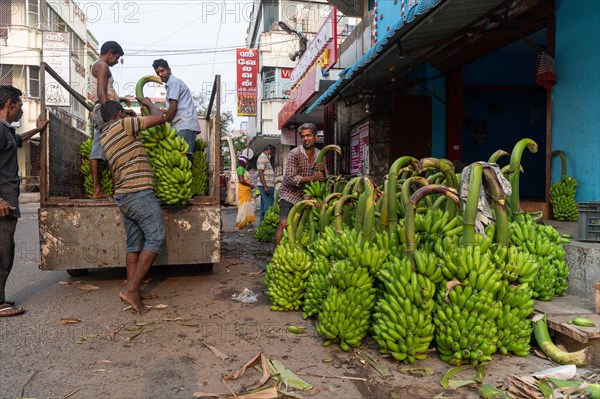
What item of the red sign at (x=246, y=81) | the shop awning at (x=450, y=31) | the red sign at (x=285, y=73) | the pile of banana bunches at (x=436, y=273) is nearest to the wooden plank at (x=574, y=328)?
the pile of banana bunches at (x=436, y=273)

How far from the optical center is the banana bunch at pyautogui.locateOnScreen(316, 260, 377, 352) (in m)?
3.01

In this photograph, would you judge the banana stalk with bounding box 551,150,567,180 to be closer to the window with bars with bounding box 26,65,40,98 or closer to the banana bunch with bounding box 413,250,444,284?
the banana bunch with bounding box 413,250,444,284

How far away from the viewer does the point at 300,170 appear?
5414mm

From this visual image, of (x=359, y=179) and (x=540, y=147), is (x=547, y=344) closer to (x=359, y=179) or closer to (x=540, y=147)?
(x=359, y=179)

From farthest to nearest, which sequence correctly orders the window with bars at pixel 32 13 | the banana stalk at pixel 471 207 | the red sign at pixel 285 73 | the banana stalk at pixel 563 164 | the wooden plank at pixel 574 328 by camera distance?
the window with bars at pixel 32 13, the red sign at pixel 285 73, the banana stalk at pixel 563 164, the banana stalk at pixel 471 207, the wooden plank at pixel 574 328

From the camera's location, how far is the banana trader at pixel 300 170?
5.25 metres

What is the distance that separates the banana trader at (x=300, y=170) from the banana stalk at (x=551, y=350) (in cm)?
288

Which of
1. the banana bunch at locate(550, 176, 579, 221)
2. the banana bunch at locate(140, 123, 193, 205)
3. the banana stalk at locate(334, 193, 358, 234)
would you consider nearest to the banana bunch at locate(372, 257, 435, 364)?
the banana stalk at locate(334, 193, 358, 234)

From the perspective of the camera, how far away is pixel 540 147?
10750mm

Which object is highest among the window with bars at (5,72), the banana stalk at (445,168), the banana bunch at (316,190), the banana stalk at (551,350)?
the window with bars at (5,72)

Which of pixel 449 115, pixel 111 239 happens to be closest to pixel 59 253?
pixel 111 239

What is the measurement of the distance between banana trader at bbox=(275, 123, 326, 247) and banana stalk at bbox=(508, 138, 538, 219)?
7.40 feet

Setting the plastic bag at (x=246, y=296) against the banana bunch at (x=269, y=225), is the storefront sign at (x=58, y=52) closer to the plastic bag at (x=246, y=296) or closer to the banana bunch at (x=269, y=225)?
the banana bunch at (x=269, y=225)

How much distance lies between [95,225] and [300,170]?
95.6 inches
